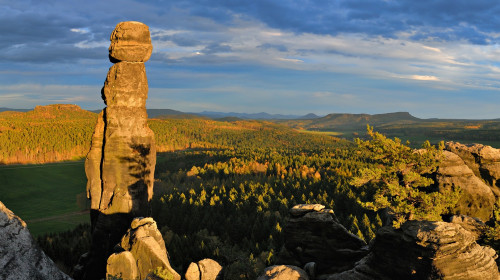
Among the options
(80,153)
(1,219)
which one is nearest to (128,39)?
(1,219)

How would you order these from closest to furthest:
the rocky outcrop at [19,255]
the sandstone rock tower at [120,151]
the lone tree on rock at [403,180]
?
the rocky outcrop at [19,255] → the lone tree on rock at [403,180] → the sandstone rock tower at [120,151]

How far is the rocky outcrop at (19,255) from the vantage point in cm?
1487

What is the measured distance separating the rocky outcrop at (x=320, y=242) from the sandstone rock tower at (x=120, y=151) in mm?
14293

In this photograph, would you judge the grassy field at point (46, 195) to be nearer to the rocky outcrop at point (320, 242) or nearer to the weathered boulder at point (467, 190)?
the rocky outcrop at point (320, 242)

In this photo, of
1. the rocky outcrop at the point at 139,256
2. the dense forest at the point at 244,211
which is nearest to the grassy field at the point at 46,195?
the dense forest at the point at 244,211

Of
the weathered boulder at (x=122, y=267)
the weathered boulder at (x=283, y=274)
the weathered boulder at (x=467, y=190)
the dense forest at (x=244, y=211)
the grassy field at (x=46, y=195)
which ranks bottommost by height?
the grassy field at (x=46, y=195)

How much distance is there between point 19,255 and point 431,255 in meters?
19.8

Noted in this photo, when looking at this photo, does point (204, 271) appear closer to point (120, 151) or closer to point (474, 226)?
point (120, 151)

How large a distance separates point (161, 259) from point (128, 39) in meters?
19.2

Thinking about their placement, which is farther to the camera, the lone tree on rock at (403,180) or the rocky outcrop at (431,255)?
the lone tree on rock at (403,180)

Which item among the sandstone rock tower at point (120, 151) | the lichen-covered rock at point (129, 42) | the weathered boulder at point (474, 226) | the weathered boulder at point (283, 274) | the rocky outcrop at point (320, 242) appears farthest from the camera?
the lichen-covered rock at point (129, 42)

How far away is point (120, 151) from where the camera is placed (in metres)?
28.9

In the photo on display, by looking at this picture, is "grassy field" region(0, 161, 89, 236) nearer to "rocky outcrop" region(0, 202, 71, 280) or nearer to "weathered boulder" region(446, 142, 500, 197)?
"rocky outcrop" region(0, 202, 71, 280)

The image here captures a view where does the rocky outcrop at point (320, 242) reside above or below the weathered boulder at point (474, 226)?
below
